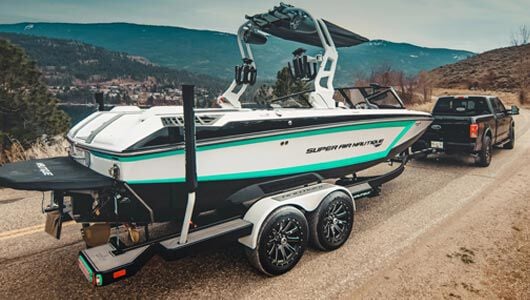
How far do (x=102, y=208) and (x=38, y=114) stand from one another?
1001 centimetres

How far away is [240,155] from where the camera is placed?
323 cm

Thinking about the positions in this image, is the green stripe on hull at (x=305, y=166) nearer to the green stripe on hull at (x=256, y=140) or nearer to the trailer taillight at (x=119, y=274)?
the green stripe on hull at (x=256, y=140)

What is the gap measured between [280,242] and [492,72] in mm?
57128

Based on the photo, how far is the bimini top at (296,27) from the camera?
4410mm

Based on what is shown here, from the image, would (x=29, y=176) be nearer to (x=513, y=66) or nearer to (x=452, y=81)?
(x=452, y=81)

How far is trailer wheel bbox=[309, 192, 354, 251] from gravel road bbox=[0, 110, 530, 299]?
127 mm

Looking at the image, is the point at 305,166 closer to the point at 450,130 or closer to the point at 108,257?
the point at 108,257

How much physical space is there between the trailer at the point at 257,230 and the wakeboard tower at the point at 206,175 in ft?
0.04

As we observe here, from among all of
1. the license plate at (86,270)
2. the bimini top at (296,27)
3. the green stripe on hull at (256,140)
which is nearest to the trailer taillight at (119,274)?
the license plate at (86,270)

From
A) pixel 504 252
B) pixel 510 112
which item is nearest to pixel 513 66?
pixel 510 112

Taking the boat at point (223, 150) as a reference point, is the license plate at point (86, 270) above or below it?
below

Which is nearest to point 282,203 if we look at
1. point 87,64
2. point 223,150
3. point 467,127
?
point 223,150

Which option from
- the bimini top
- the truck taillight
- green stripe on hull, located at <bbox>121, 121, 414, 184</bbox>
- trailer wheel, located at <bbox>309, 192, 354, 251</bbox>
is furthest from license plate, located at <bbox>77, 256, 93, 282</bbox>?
the truck taillight

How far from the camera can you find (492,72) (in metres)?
47.9
